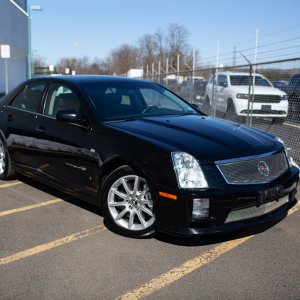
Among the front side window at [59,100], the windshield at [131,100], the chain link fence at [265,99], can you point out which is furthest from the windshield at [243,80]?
the front side window at [59,100]

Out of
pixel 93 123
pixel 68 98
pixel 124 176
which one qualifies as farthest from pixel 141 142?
pixel 68 98

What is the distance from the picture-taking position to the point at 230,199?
144 inches

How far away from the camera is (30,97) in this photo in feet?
18.8

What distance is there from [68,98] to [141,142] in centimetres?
150

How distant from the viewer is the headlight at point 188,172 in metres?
3.65

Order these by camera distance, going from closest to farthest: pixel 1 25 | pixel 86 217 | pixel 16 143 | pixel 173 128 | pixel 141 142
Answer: pixel 141 142, pixel 173 128, pixel 86 217, pixel 16 143, pixel 1 25

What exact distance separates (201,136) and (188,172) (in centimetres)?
60

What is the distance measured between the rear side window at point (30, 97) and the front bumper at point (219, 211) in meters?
2.53

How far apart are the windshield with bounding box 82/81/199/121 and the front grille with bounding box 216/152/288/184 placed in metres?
1.41

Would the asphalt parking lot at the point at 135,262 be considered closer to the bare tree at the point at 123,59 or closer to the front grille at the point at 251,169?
the front grille at the point at 251,169

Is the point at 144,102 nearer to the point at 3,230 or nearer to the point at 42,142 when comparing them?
the point at 42,142

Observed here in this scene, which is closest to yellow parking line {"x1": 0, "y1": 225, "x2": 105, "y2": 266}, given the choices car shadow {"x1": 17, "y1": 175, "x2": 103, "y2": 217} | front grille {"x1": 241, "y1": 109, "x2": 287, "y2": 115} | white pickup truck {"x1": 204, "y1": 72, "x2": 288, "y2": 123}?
car shadow {"x1": 17, "y1": 175, "x2": 103, "y2": 217}

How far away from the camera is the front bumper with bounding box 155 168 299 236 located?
11.9 ft

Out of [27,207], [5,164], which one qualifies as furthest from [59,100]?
[5,164]
